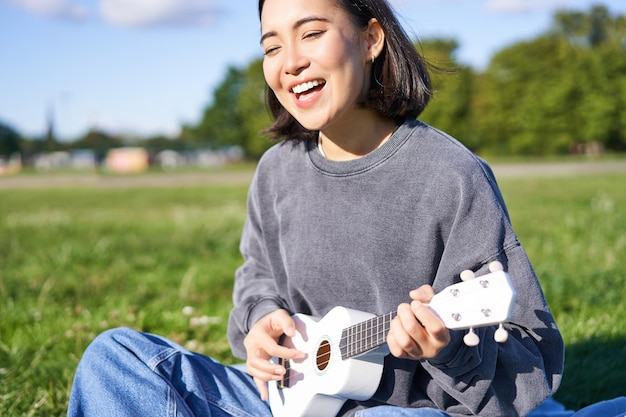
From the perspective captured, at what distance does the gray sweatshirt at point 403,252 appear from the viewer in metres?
2.15

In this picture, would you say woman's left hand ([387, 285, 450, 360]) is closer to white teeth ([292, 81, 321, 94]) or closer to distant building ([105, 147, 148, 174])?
white teeth ([292, 81, 321, 94])

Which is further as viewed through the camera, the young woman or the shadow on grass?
the shadow on grass

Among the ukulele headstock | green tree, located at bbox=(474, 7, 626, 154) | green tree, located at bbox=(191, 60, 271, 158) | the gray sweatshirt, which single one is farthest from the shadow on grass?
green tree, located at bbox=(191, 60, 271, 158)

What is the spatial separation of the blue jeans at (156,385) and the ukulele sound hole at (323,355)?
10.1 inches

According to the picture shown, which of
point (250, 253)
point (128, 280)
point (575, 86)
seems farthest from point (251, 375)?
point (575, 86)

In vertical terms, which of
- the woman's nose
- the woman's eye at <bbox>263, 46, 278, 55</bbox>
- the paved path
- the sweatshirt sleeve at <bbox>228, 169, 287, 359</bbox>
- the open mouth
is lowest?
the paved path

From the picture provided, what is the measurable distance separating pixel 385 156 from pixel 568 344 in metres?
2.07

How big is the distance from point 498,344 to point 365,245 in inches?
22.6

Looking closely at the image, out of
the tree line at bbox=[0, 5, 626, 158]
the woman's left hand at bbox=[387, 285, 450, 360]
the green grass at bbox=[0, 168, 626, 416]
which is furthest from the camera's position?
the tree line at bbox=[0, 5, 626, 158]

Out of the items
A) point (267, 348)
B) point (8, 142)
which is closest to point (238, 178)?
point (267, 348)

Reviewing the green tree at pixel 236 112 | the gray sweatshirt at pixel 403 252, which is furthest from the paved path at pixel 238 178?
the green tree at pixel 236 112

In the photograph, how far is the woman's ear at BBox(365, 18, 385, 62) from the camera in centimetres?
251

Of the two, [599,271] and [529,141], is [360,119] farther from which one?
[529,141]

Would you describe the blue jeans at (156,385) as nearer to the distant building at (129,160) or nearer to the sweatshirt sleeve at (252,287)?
the sweatshirt sleeve at (252,287)
